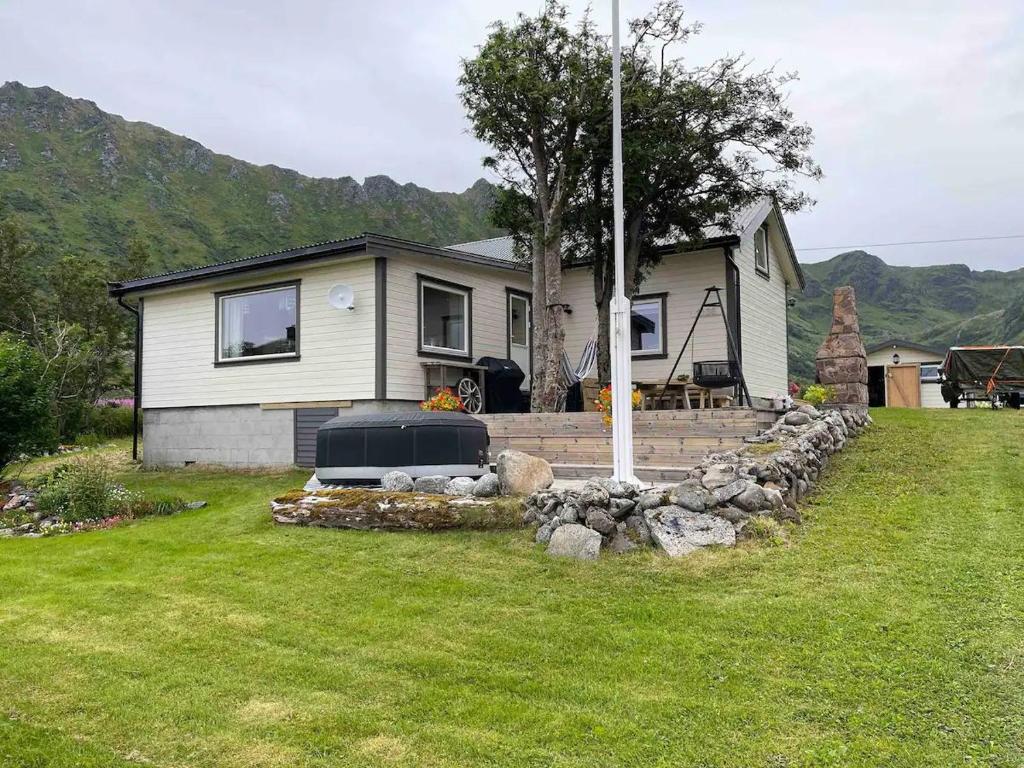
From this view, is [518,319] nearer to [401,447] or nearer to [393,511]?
[401,447]

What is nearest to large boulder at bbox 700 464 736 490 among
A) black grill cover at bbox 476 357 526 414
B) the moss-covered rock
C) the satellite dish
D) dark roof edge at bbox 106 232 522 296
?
the moss-covered rock

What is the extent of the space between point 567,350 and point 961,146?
10549 mm

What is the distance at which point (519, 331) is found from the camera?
1348cm

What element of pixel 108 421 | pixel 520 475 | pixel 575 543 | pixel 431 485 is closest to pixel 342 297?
pixel 431 485

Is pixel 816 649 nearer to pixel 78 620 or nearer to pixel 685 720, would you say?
pixel 685 720

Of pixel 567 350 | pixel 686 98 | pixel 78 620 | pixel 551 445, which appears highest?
pixel 686 98

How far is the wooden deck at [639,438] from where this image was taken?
762 cm

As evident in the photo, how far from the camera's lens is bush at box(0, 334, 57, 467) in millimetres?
8906

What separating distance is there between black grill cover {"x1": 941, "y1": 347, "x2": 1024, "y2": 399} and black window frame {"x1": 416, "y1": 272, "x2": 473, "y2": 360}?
11.1 metres

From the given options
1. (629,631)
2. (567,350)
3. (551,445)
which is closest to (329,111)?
(567,350)

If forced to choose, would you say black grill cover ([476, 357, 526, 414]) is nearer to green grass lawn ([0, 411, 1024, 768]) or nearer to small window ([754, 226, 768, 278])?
small window ([754, 226, 768, 278])

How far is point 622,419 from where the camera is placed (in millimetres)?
6027

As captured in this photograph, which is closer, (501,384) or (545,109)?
(545,109)

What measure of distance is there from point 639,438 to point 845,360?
4.17 metres
